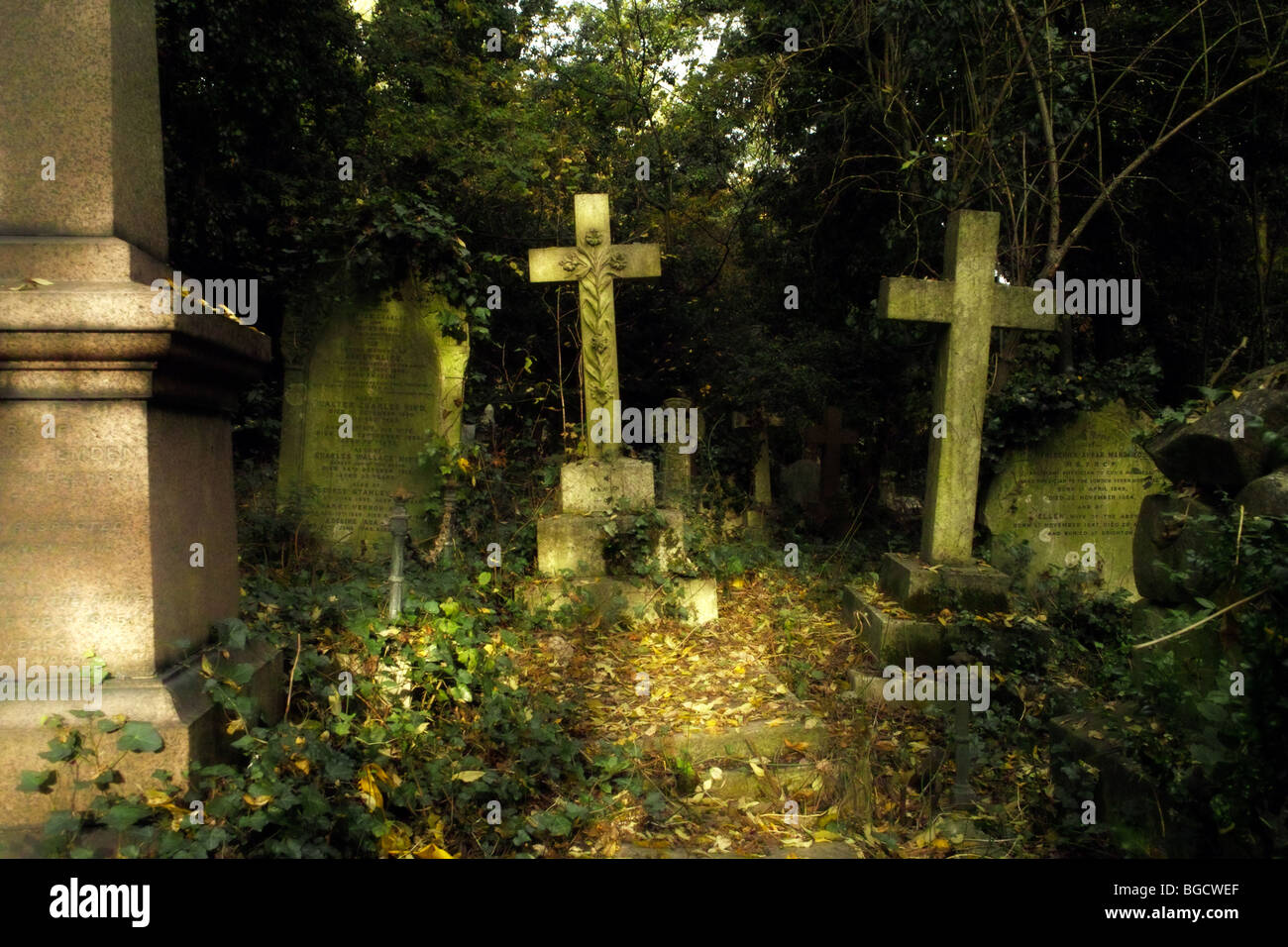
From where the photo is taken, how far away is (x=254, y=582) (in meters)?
4.11

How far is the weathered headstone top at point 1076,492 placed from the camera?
7.59 metres

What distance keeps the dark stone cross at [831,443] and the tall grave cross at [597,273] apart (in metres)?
4.71

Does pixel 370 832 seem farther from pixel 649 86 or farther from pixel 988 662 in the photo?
pixel 649 86

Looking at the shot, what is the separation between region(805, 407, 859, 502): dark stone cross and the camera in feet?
33.8

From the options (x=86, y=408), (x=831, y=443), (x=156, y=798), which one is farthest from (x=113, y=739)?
(x=831, y=443)

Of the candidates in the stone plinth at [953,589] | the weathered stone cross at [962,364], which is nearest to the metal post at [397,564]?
the stone plinth at [953,589]

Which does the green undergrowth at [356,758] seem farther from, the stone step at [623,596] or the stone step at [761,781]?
the stone step at [623,596]

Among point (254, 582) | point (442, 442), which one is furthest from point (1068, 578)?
point (254, 582)

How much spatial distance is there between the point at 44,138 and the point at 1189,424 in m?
4.19

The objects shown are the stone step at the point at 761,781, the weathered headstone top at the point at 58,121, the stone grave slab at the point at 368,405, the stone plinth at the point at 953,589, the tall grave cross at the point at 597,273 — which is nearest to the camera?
the weathered headstone top at the point at 58,121

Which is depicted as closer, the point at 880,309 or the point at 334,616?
the point at 334,616

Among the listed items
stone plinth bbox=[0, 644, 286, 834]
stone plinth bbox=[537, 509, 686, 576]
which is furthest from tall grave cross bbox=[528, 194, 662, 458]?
stone plinth bbox=[0, 644, 286, 834]

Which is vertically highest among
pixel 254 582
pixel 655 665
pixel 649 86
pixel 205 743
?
pixel 649 86

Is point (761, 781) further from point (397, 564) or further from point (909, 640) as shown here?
point (397, 564)
